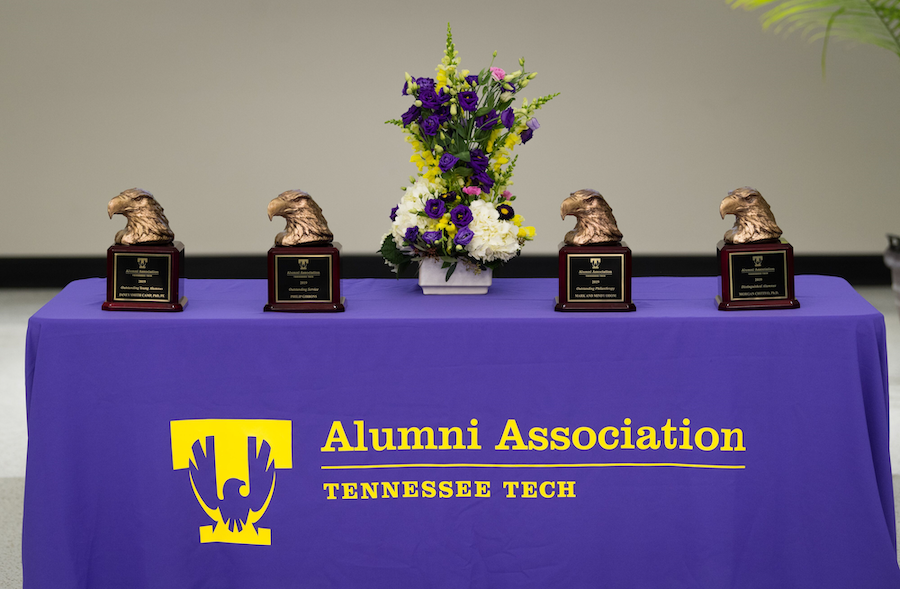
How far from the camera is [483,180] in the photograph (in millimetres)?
1723

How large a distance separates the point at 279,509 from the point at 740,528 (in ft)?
3.05

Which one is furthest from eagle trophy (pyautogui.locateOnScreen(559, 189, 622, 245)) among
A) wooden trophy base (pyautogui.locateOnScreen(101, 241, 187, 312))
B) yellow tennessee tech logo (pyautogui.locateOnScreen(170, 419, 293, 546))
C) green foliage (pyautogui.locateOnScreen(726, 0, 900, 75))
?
green foliage (pyautogui.locateOnScreen(726, 0, 900, 75))

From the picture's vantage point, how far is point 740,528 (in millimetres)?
1550

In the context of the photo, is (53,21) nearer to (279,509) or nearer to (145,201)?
(145,201)

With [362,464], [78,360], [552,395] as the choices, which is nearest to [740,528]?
[552,395]

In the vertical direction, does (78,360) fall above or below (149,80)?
below

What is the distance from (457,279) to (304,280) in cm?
37

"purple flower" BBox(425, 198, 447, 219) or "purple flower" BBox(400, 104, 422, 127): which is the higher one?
"purple flower" BBox(400, 104, 422, 127)

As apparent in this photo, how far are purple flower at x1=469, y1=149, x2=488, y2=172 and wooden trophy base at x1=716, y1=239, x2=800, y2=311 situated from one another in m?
0.54

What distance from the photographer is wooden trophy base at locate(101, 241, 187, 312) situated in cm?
161

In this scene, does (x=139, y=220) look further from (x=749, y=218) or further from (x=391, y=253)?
(x=749, y=218)

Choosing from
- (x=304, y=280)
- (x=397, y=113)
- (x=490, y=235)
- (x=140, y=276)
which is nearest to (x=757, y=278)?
(x=490, y=235)

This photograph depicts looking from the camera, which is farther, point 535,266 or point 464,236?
point 535,266

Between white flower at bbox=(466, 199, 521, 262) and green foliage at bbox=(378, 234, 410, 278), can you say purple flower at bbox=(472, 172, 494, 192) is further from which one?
green foliage at bbox=(378, 234, 410, 278)
